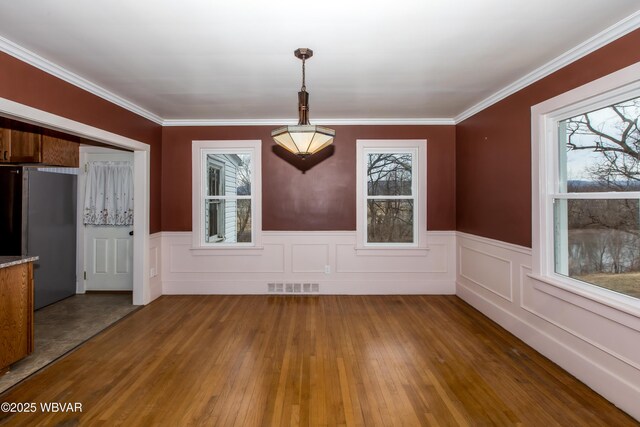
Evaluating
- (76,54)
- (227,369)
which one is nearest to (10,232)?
(76,54)

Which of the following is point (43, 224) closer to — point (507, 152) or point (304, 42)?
point (304, 42)

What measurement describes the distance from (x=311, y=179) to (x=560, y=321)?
333 centimetres

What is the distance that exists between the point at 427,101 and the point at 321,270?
8.88 feet

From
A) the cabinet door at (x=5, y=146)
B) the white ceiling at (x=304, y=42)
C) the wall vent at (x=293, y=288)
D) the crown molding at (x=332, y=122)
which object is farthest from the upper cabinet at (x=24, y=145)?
the wall vent at (x=293, y=288)

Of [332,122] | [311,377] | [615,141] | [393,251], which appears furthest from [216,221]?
[615,141]

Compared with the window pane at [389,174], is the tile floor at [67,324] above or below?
below

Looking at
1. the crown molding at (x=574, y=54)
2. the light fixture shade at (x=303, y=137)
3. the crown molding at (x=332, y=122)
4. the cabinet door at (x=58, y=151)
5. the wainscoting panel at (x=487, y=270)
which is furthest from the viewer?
the crown molding at (x=332, y=122)

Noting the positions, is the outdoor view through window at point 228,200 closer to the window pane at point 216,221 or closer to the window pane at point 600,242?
the window pane at point 216,221

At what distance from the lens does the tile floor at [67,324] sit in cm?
273

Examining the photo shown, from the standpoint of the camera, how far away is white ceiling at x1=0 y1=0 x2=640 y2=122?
2062 mm

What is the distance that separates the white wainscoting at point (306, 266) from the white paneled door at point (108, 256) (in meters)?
0.64

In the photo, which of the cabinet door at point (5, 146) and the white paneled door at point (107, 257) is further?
the white paneled door at point (107, 257)

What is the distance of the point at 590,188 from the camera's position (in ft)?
8.61

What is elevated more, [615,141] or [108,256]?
[615,141]
